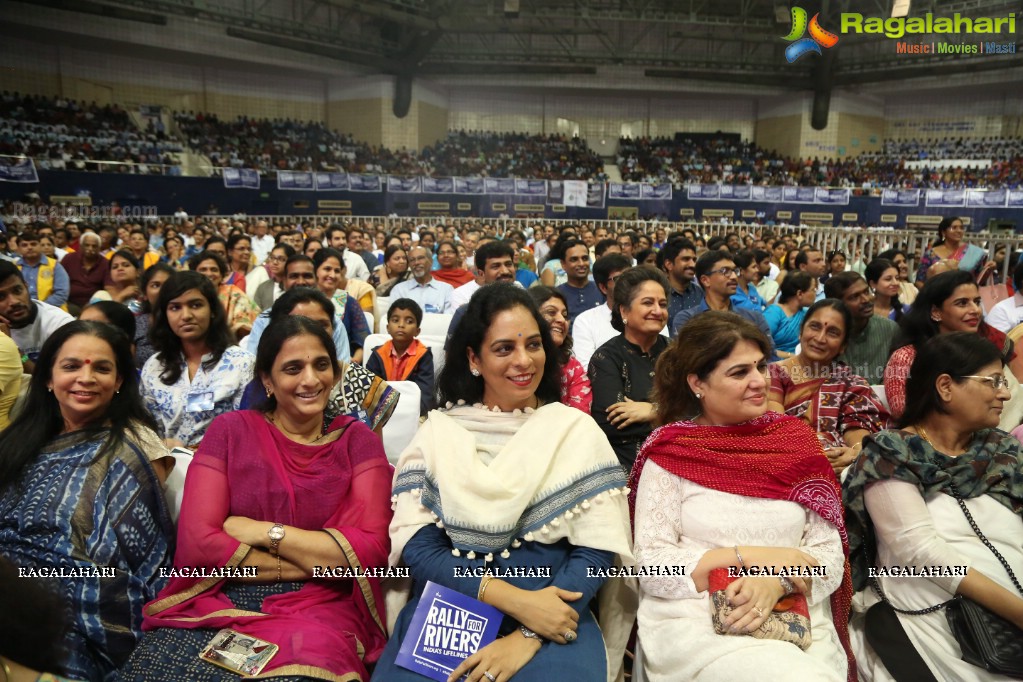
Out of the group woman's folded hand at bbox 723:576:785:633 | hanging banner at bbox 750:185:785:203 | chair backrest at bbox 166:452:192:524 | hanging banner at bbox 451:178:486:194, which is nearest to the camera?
woman's folded hand at bbox 723:576:785:633

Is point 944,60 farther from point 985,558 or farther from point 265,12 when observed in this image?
point 985,558

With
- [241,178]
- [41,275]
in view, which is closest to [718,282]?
[41,275]

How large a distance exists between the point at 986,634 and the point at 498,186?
17.9 meters

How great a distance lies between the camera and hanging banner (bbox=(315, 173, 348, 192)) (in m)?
17.1

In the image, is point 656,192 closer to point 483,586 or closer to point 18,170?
point 18,170

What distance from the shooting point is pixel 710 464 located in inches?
68.0

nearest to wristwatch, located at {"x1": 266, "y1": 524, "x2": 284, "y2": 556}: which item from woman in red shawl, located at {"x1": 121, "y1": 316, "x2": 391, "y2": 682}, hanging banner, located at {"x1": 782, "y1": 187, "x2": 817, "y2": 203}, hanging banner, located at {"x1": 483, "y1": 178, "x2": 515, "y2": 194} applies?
woman in red shawl, located at {"x1": 121, "y1": 316, "x2": 391, "y2": 682}

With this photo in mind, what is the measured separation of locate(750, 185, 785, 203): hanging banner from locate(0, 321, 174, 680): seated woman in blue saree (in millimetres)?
17980

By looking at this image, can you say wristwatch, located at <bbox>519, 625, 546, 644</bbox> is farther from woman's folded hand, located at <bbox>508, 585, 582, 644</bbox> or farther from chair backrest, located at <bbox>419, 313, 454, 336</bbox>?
chair backrest, located at <bbox>419, 313, 454, 336</bbox>

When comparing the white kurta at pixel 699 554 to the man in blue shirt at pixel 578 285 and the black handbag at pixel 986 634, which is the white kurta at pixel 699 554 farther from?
the man in blue shirt at pixel 578 285

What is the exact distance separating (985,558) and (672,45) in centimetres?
2422

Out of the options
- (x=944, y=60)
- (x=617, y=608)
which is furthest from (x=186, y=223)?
(x=944, y=60)

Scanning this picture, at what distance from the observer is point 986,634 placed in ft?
5.53

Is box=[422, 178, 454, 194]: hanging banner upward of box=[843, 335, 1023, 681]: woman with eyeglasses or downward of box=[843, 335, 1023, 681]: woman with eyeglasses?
upward
